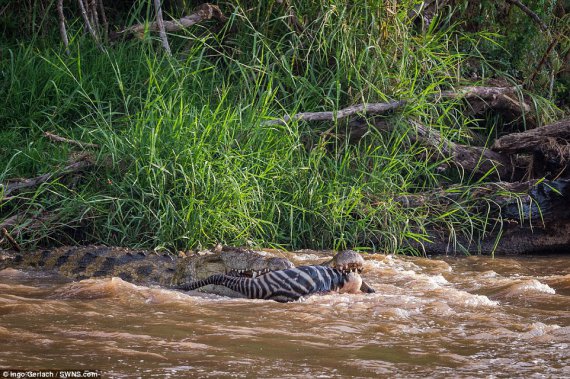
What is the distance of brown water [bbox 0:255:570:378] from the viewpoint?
315 centimetres

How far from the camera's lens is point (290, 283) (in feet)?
15.2

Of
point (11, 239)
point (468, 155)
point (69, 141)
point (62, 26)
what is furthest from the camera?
point (62, 26)

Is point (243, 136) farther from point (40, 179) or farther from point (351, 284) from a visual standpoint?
point (351, 284)

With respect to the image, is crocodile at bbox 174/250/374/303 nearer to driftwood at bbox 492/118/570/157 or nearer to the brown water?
the brown water

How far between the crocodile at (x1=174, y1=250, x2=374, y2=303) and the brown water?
0.34 ft

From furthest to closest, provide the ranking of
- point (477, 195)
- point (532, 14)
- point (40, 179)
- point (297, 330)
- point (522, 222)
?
1. point (532, 14)
2. point (477, 195)
3. point (522, 222)
4. point (40, 179)
5. point (297, 330)

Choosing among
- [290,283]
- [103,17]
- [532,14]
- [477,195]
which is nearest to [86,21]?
[103,17]

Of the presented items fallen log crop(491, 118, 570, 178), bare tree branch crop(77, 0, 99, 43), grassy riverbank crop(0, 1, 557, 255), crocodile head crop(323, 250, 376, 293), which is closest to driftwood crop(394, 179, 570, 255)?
grassy riverbank crop(0, 1, 557, 255)

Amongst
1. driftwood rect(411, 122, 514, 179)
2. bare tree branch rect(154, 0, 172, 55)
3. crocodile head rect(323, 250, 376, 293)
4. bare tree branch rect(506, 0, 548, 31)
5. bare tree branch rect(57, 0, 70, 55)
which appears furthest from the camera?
bare tree branch rect(506, 0, 548, 31)

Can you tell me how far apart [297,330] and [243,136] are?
2744 millimetres

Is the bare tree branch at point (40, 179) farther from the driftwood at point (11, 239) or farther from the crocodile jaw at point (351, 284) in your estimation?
the crocodile jaw at point (351, 284)

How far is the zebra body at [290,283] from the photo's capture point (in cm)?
464

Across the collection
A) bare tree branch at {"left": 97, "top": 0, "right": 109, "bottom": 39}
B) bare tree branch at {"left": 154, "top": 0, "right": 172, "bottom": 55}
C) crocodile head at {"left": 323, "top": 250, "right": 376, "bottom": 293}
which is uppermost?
bare tree branch at {"left": 97, "top": 0, "right": 109, "bottom": 39}

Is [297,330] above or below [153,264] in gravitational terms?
below
